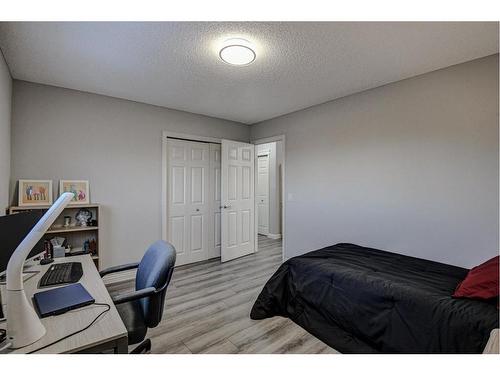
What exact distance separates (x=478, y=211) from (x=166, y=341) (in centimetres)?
281

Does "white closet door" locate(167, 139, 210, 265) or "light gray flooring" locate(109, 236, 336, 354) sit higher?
"white closet door" locate(167, 139, 210, 265)

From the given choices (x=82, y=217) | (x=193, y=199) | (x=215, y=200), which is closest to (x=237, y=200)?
(x=215, y=200)

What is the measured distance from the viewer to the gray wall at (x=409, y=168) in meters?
2.19

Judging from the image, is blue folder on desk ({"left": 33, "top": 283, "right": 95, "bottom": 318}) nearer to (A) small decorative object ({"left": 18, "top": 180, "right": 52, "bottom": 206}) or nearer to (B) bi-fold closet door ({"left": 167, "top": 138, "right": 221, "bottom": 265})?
(A) small decorative object ({"left": 18, "top": 180, "right": 52, "bottom": 206})

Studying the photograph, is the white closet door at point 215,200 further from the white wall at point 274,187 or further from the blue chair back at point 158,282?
the blue chair back at point 158,282

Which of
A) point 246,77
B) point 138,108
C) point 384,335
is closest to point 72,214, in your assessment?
point 138,108

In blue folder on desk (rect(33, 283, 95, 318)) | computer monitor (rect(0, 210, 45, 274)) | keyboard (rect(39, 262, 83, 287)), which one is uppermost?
Answer: computer monitor (rect(0, 210, 45, 274))

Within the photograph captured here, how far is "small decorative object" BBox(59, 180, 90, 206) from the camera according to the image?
2846 mm

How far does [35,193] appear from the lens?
268 cm

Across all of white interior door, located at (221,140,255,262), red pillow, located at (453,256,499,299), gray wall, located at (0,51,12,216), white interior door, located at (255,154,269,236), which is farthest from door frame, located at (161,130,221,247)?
red pillow, located at (453,256,499,299)

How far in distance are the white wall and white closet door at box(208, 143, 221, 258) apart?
1.98 m

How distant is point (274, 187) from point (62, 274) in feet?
15.8

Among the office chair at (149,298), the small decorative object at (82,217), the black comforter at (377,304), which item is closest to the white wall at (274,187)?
the black comforter at (377,304)
